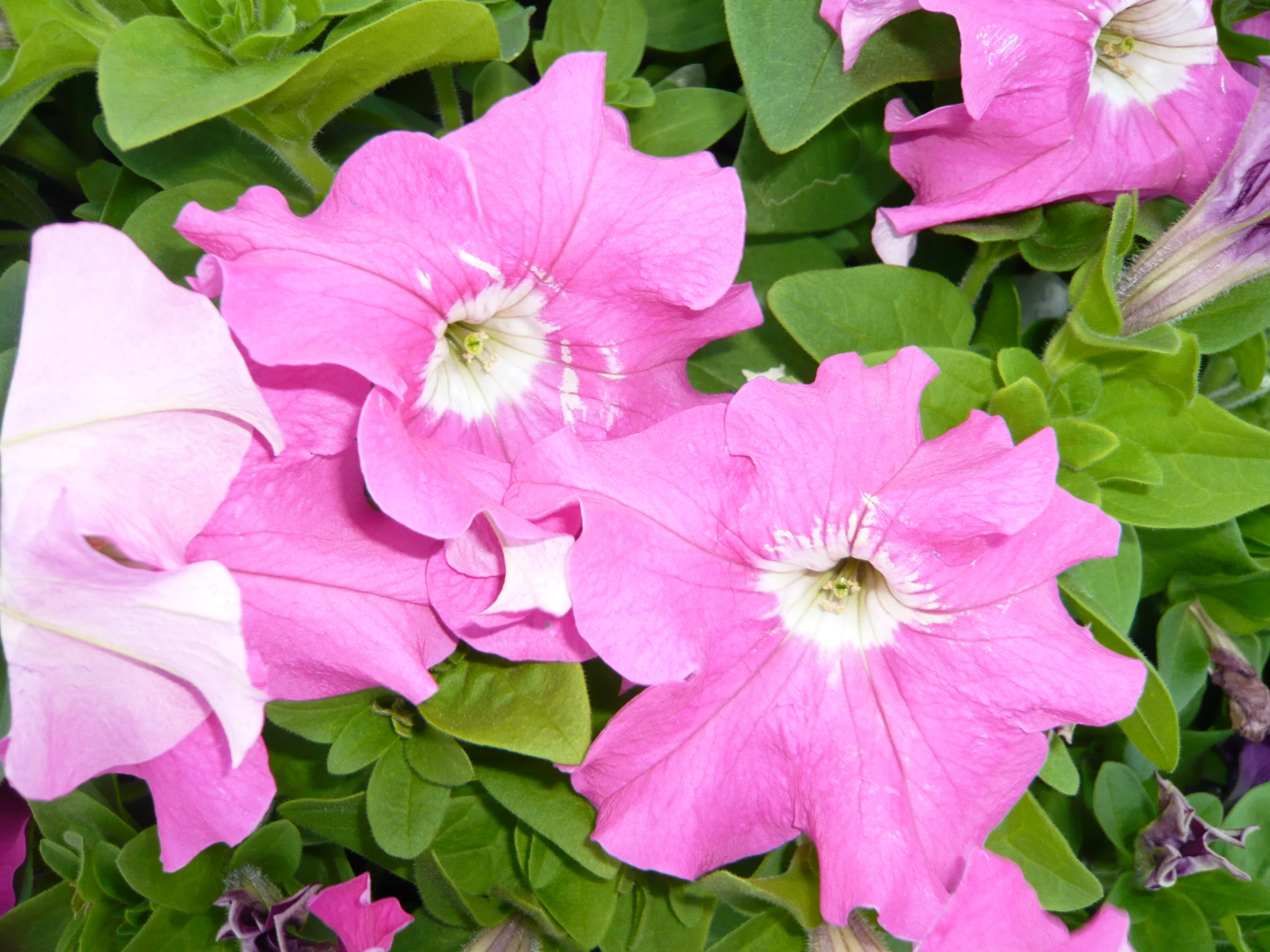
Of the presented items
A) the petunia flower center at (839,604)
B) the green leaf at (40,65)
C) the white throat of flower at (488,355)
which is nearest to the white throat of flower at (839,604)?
the petunia flower center at (839,604)

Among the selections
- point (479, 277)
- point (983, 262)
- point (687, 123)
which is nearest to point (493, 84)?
point (687, 123)

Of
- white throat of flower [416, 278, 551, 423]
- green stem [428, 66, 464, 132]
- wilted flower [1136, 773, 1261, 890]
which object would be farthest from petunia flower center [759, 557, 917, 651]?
green stem [428, 66, 464, 132]

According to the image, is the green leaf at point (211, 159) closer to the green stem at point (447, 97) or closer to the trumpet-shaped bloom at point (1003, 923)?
the green stem at point (447, 97)

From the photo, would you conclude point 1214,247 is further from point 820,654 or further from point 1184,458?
point 820,654

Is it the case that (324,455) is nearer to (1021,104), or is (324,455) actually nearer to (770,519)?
(770,519)

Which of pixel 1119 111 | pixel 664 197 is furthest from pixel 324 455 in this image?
pixel 1119 111

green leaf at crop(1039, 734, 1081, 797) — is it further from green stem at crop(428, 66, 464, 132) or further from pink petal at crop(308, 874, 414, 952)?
green stem at crop(428, 66, 464, 132)
